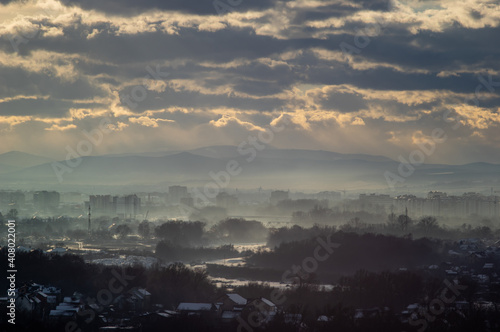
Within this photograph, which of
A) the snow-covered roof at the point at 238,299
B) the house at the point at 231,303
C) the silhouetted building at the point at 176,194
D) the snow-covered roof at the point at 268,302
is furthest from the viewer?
the silhouetted building at the point at 176,194

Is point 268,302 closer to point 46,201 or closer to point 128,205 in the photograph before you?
point 128,205

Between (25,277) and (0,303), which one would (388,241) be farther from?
(0,303)

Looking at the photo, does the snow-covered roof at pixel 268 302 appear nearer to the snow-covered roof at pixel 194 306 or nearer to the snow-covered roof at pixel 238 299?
the snow-covered roof at pixel 238 299

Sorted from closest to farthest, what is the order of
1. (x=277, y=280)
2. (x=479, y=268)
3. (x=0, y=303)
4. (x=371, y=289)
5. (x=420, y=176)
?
1. (x=0, y=303)
2. (x=371, y=289)
3. (x=277, y=280)
4. (x=479, y=268)
5. (x=420, y=176)

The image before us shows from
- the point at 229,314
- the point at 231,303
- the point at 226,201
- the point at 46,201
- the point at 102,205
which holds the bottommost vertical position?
the point at 229,314

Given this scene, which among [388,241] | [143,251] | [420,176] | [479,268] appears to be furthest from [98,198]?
[420,176]

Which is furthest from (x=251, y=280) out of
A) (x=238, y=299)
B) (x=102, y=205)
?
(x=102, y=205)

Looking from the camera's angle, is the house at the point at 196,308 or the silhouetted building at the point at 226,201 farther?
the silhouetted building at the point at 226,201

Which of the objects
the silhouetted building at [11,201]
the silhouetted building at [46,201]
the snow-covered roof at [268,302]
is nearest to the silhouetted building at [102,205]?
the silhouetted building at [46,201]
